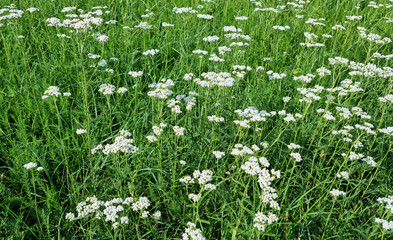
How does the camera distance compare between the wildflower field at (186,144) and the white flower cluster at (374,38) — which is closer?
the wildflower field at (186,144)

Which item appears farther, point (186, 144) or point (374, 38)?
point (374, 38)

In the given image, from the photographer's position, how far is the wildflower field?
2.10 m

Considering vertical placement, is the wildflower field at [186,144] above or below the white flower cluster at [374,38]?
below

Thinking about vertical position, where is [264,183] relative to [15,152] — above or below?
above

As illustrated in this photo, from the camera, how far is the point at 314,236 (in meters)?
2.09

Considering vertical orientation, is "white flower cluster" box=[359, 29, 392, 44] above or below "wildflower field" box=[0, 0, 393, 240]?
above

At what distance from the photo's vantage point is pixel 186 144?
9.20 ft

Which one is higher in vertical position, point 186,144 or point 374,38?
point 374,38

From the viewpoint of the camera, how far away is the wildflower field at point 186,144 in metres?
2.10

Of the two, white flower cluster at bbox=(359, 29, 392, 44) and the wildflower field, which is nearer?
the wildflower field

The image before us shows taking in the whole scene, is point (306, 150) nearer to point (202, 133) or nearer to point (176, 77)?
point (202, 133)

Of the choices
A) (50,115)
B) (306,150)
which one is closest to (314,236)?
(306,150)

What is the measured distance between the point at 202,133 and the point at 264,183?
3.15ft

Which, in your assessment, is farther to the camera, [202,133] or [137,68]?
[137,68]
